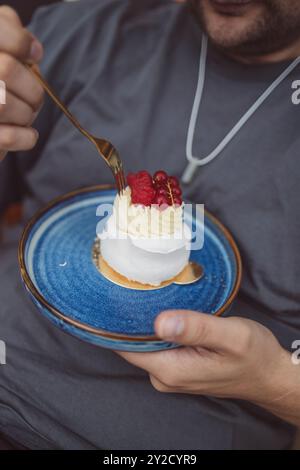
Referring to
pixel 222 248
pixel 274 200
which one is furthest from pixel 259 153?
pixel 222 248

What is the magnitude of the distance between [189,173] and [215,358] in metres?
0.44

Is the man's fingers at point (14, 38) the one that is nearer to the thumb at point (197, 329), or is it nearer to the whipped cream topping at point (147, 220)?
the whipped cream topping at point (147, 220)

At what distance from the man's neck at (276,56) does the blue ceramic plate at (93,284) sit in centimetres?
37

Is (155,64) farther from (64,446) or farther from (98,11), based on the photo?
(64,446)

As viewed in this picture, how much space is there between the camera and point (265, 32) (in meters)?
1.01

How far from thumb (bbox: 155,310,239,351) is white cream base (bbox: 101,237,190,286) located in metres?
0.20

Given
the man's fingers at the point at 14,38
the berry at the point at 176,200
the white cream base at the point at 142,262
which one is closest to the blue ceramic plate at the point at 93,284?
the white cream base at the point at 142,262

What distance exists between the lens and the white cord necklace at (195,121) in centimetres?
105

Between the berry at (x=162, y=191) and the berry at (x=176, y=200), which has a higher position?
the berry at (x=162, y=191)

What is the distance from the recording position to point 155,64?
3.80ft

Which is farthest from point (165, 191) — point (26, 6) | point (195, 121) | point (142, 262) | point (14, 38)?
point (26, 6)

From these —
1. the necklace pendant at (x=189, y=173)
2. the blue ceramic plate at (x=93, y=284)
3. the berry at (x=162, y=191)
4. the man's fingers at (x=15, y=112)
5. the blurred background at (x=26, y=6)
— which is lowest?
the blue ceramic plate at (x=93, y=284)

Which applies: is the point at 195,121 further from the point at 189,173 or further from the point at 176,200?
the point at 176,200
